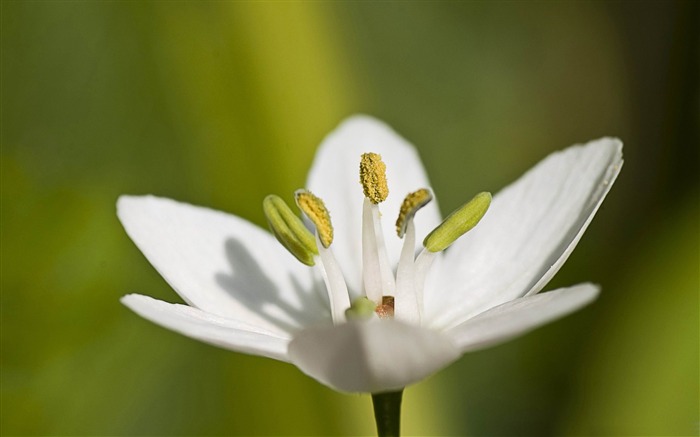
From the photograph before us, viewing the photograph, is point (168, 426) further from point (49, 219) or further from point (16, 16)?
point (16, 16)

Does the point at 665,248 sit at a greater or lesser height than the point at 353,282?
greater

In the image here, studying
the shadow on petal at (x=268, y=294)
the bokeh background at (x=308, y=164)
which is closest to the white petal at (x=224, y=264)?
the shadow on petal at (x=268, y=294)

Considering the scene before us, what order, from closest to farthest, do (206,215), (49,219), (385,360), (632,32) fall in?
(385,360) → (206,215) → (49,219) → (632,32)

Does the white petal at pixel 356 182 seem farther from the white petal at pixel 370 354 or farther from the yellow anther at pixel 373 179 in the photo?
the white petal at pixel 370 354

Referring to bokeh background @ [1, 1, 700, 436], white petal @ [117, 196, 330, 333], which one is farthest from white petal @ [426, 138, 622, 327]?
bokeh background @ [1, 1, 700, 436]

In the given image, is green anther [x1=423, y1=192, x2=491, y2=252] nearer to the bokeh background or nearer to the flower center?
the flower center

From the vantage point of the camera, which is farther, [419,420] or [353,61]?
[353,61]

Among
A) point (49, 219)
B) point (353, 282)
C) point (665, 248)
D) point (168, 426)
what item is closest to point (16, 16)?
point (49, 219)
